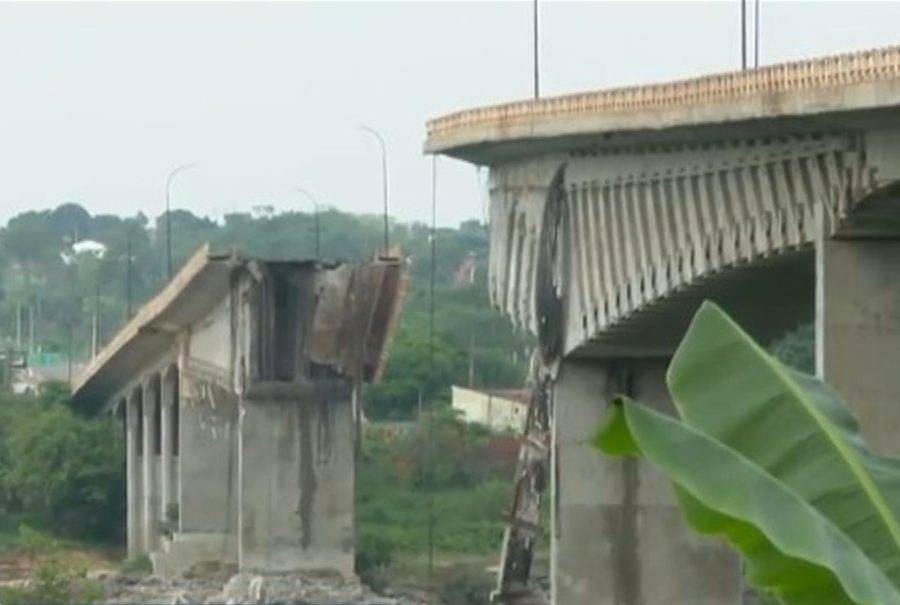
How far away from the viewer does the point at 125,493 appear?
249 feet

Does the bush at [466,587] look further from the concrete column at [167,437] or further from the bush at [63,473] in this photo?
the bush at [63,473]

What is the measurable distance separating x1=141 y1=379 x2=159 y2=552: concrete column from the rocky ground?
32.7 feet

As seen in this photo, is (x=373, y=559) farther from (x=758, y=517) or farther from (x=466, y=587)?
(x=758, y=517)

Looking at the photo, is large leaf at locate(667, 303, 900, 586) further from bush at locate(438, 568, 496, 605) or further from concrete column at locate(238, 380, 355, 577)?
concrete column at locate(238, 380, 355, 577)

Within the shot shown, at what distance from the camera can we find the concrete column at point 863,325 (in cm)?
2481

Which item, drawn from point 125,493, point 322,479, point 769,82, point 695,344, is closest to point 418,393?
point 125,493

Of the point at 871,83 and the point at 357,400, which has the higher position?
the point at 871,83

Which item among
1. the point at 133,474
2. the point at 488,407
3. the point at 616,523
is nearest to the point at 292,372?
the point at 133,474

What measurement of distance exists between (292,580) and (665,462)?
47.7m

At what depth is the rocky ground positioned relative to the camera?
5369 centimetres

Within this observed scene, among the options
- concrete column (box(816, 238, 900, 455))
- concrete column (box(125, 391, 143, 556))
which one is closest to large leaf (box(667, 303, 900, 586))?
concrete column (box(816, 238, 900, 455))

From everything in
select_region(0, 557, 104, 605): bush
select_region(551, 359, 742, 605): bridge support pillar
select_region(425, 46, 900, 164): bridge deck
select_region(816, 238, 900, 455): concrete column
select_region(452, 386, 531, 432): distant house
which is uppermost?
select_region(425, 46, 900, 164): bridge deck

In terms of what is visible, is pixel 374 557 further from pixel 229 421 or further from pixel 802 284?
pixel 802 284

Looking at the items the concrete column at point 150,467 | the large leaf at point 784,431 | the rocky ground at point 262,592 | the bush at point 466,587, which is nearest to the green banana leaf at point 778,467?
the large leaf at point 784,431
